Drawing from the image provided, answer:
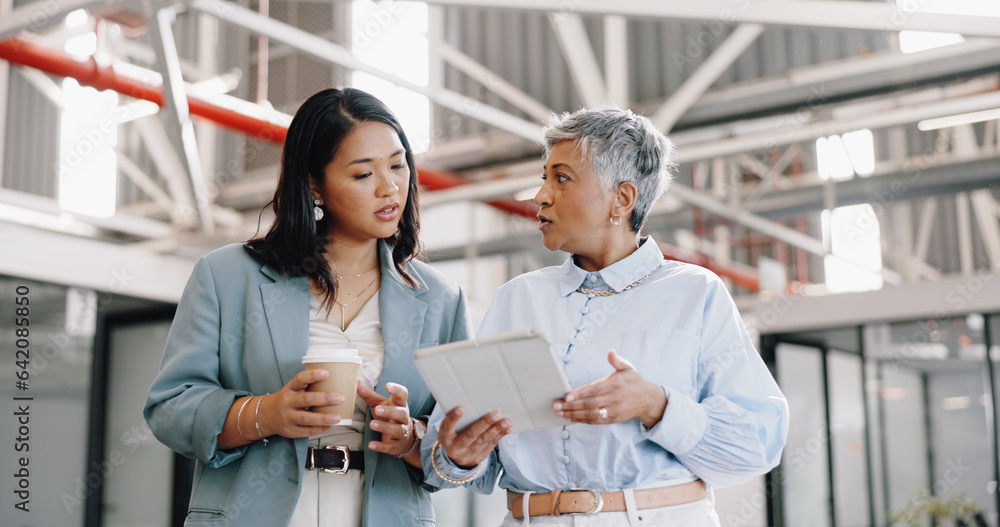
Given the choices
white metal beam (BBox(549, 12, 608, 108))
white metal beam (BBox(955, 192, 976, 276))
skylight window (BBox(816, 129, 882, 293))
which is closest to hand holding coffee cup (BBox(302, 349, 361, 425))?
white metal beam (BBox(549, 12, 608, 108))

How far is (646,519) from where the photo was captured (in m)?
1.62

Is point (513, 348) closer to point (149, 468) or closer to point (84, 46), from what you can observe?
point (149, 468)

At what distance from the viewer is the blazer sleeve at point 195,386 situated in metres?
1.66

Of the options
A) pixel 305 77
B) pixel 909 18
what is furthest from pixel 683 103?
pixel 305 77

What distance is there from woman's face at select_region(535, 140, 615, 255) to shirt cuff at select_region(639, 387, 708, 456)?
411 millimetres

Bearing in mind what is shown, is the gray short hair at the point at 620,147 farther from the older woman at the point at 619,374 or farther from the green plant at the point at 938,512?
the green plant at the point at 938,512

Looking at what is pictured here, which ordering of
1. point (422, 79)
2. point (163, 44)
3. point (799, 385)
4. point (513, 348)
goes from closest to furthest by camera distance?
point (513, 348)
point (163, 44)
point (799, 385)
point (422, 79)

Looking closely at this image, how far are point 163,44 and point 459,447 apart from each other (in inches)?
157

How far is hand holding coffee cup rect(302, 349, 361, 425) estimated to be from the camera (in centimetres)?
155

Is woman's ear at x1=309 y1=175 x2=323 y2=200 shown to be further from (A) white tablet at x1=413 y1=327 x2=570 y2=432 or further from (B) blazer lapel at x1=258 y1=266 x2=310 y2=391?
(A) white tablet at x1=413 y1=327 x2=570 y2=432

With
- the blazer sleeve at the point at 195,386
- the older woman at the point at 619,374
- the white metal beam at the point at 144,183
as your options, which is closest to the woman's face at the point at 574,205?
the older woman at the point at 619,374

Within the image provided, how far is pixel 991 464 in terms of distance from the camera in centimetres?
725

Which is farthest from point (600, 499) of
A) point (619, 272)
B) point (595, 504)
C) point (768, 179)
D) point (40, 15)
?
point (768, 179)

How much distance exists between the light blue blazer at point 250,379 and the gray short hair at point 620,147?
463 millimetres
